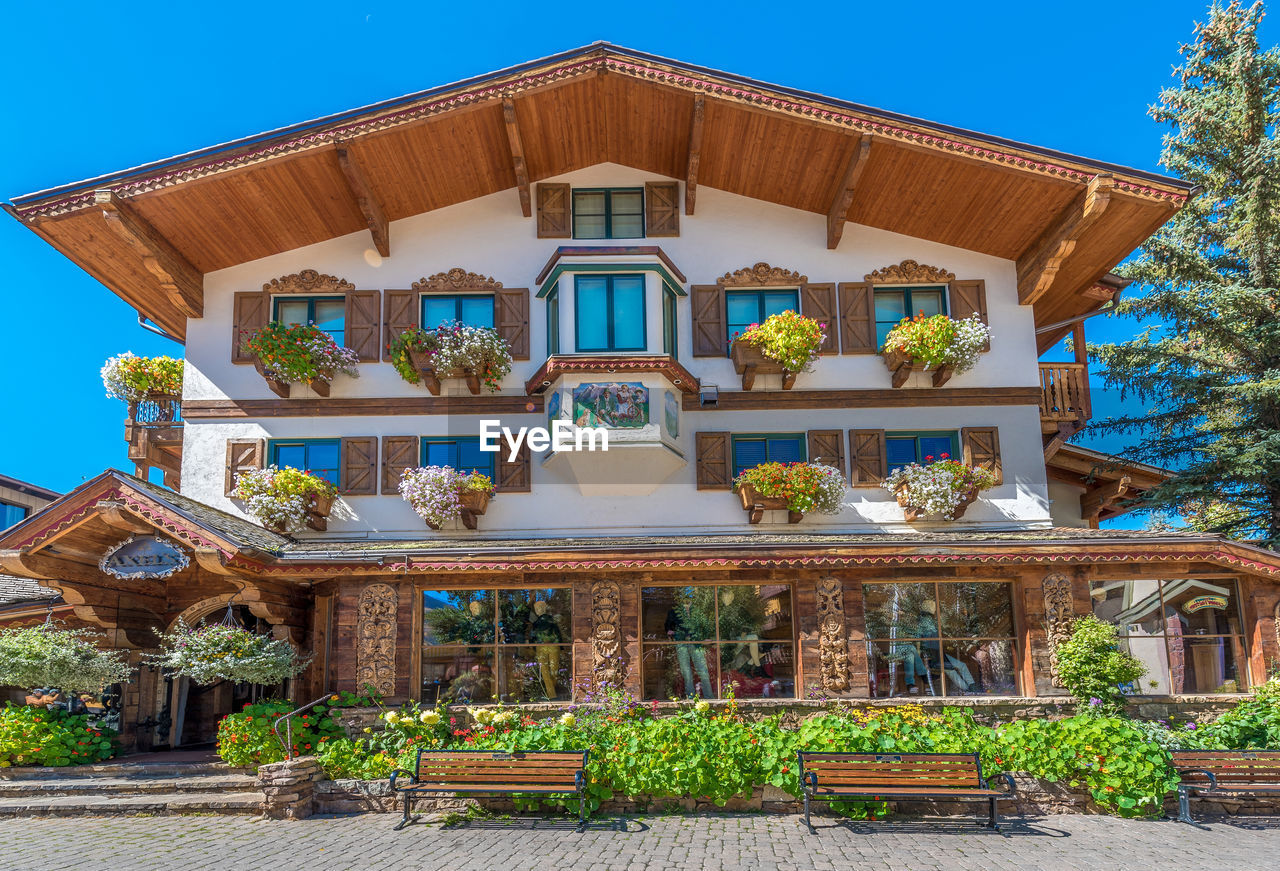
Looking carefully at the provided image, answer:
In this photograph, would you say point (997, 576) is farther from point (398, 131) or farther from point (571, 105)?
point (398, 131)

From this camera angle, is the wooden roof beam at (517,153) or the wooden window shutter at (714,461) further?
the wooden window shutter at (714,461)

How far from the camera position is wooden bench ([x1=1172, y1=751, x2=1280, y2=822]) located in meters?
11.8

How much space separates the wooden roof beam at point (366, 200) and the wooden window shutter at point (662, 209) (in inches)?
195

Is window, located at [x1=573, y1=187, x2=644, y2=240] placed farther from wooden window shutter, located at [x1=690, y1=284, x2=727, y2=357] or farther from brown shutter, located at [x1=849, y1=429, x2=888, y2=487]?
brown shutter, located at [x1=849, y1=429, x2=888, y2=487]

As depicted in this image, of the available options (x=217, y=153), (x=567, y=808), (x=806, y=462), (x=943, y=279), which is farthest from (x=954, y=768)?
(x=217, y=153)

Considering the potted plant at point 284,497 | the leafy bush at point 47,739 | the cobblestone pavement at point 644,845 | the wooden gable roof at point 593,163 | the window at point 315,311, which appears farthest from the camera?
the window at point 315,311

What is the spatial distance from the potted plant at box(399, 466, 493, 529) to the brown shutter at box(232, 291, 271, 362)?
166 inches

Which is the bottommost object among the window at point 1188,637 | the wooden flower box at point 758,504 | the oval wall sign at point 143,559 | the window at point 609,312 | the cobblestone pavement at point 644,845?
the cobblestone pavement at point 644,845

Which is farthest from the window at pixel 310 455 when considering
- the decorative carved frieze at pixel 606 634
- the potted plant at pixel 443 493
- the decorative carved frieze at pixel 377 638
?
the decorative carved frieze at pixel 606 634

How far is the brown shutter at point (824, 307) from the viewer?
18.1 metres

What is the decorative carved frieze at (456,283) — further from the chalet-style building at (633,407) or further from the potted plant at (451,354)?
the potted plant at (451,354)

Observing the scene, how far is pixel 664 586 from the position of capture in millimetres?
15789

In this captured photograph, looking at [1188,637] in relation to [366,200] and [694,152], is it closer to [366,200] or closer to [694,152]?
[694,152]

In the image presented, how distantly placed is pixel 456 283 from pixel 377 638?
683 centimetres
